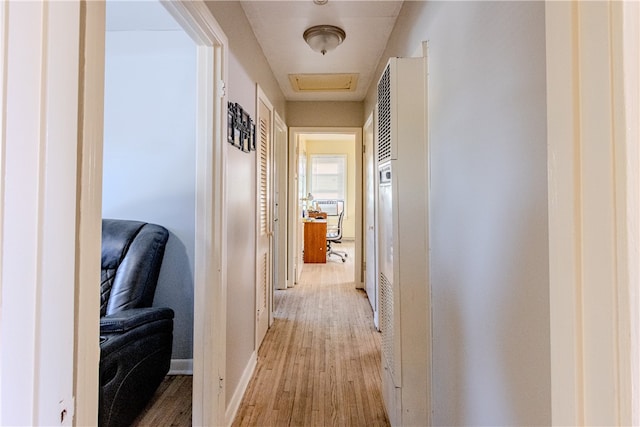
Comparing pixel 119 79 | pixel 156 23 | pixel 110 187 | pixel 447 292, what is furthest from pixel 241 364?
pixel 156 23

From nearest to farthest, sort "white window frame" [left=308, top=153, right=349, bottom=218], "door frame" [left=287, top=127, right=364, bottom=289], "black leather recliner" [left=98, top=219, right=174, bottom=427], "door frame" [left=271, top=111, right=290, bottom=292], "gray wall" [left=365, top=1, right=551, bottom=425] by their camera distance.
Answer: "gray wall" [left=365, top=1, right=551, bottom=425] < "black leather recliner" [left=98, top=219, right=174, bottom=427] < "door frame" [left=271, top=111, right=290, bottom=292] < "door frame" [left=287, top=127, right=364, bottom=289] < "white window frame" [left=308, top=153, right=349, bottom=218]

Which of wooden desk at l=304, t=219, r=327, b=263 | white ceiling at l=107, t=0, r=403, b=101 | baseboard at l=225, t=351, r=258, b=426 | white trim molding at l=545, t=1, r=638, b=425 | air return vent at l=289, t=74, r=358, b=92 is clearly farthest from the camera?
wooden desk at l=304, t=219, r=327, b=263

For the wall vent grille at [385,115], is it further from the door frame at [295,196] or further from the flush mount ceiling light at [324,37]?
the door frame at [295,196]

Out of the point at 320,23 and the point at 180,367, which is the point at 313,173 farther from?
the point at 180,367

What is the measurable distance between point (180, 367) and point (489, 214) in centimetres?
230

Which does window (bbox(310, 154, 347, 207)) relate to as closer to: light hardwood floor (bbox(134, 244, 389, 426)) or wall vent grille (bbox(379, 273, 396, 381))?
light hardwood floor (bbox(134, 244, 389, 426))

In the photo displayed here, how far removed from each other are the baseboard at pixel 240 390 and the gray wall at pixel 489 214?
1061 mm

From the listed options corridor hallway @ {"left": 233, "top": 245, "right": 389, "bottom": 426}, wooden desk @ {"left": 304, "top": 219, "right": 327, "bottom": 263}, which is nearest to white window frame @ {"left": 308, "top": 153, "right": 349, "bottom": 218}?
wooden desk @ {"left": 304, "top": 219, "right": 327, "bottom": 263}

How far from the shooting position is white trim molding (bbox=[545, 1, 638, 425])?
36 cm

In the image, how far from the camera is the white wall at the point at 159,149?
7.73 feet

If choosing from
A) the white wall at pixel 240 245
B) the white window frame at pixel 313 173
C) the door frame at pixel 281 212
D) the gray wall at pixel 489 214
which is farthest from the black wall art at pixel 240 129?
the white window frame at pixel 313 173

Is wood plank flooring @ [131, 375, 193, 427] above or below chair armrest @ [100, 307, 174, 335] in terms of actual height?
→ below

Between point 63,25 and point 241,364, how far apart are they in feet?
6.50

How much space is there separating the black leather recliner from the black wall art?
2.78 feet
